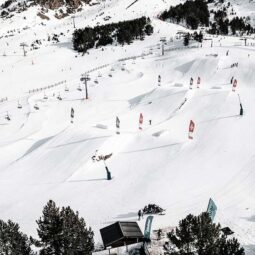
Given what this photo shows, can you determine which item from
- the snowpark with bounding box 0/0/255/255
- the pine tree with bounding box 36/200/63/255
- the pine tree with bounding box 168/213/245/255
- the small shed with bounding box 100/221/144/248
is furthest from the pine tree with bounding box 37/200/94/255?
the snowpark with bounding box 0/0/255/255

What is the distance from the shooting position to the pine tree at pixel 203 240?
18.1 m

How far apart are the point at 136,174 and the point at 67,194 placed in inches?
261

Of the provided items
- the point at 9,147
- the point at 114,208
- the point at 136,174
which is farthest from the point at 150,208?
the point at 9,147

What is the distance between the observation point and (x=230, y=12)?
114375mm

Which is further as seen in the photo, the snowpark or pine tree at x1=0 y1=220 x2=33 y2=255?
the snowpark

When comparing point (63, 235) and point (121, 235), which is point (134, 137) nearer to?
point (121, 235)

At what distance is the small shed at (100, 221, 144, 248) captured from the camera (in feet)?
71.8

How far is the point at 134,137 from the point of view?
4281 cm

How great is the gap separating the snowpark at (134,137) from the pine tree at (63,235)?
642cm

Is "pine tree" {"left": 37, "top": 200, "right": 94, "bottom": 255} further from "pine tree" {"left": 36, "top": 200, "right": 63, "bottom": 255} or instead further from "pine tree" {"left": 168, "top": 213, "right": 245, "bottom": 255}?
"pine tree" {"left": 168, "top": 213, "right": 245, "bottom": 255}

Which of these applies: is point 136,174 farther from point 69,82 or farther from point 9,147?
point 69,82

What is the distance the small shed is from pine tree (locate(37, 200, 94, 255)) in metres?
1.35

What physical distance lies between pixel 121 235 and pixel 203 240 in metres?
5.49

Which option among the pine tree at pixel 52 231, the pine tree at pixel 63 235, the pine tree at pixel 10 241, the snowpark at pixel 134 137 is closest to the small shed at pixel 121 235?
the pine tree at pixel 63 235
